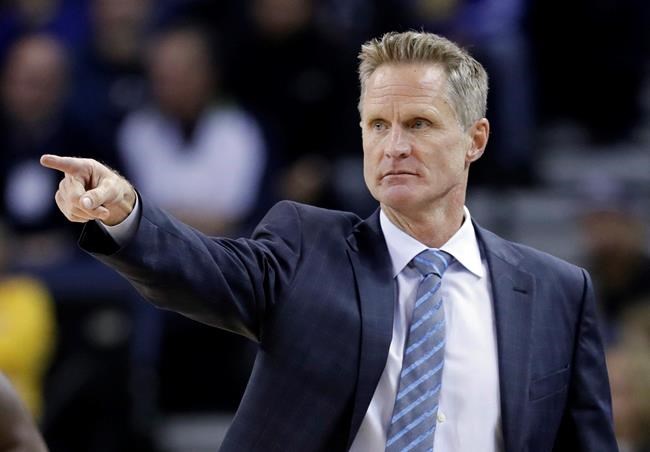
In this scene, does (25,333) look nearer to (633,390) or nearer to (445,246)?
(633,390)

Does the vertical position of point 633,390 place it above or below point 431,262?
below

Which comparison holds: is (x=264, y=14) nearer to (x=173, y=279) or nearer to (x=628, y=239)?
(x=628, y=239)

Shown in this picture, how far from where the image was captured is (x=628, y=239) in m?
7.46

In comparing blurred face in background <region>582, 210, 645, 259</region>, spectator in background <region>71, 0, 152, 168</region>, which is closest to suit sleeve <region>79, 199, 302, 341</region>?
blurred face in background <region>582, 210, 645, 259</region>

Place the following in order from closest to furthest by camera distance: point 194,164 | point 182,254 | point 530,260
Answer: point 182,254, point 530,260, point 194,164

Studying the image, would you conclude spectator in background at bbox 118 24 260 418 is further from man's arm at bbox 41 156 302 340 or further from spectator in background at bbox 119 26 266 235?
man's arm at bbox 41 156 302 340

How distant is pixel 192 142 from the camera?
27.4 feet

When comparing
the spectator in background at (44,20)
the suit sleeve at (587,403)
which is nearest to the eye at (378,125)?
the suit sleeve at (587,403)

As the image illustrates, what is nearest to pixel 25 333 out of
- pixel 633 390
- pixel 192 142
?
pixel 192 142

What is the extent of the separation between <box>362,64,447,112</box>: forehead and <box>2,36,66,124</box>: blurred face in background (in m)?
5.14

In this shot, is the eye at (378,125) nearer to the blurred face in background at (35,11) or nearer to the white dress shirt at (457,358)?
the white dress shirt at (457,358)

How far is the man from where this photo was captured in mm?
3457

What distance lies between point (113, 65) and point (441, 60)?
5.45 m

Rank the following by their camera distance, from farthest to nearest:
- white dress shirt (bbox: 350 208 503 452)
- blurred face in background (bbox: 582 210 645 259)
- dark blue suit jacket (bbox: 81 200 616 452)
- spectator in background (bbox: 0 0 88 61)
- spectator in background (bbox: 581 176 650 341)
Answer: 1. spectator in background (bbox: 0 0 88 61)
2. blurred face in background (bbox: 582 210 645 259)
3. spectator in background (bbox: 581 176 650 341)
4. white dress shirt (bbox: 350 208 503 452)
5. dark blue suit jacket (bbox: 81 200 616 452)
